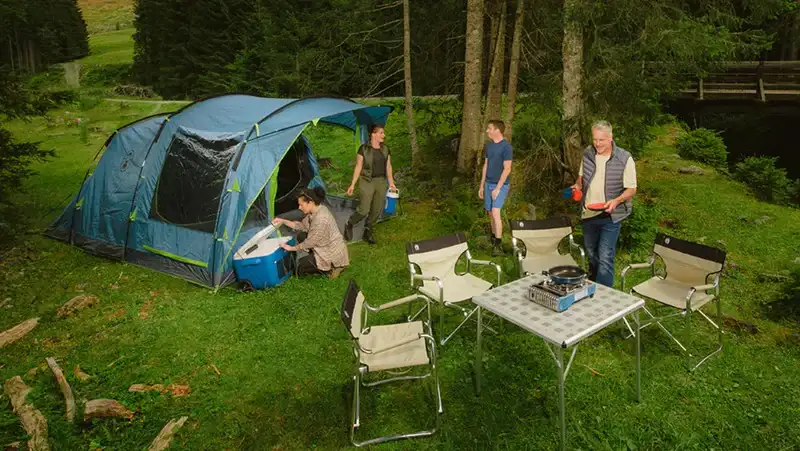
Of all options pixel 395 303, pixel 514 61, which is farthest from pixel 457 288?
pixel 514 61

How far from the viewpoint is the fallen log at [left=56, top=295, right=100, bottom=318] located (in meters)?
5.94

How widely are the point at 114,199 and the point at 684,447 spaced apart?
7.80m

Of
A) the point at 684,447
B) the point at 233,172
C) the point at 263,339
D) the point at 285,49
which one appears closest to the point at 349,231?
the point at 233,172

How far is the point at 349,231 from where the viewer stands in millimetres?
7996

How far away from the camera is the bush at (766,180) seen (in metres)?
9.72

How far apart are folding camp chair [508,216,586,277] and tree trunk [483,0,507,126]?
4.73 meters

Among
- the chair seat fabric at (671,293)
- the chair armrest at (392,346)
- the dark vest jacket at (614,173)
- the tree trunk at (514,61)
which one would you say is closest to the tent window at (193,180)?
the chair armrest at (392,346)

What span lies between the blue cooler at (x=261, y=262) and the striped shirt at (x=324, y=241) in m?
0.34

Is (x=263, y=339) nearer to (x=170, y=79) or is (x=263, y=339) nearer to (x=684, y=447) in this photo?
(x=684, y=447)

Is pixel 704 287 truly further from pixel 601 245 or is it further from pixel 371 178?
pixel 371 178

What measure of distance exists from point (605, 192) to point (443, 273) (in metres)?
1.84

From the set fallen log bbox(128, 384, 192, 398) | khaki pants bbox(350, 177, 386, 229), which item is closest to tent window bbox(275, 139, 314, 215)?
khaki pants bbox(350, 177, 386, 229)

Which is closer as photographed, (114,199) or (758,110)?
(114,199)

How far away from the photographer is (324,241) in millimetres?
6344
